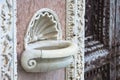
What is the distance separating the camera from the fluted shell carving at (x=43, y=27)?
1.52m

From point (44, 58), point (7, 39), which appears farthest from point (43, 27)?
point (7, 39)

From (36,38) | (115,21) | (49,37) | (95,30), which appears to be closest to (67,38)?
(49,37)

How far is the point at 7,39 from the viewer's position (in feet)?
4.05

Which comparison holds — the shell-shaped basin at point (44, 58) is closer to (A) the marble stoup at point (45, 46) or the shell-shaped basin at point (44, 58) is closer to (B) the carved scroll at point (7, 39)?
(A) the marble stoup at point (45, 46)

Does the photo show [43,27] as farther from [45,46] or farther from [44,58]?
[44,58]

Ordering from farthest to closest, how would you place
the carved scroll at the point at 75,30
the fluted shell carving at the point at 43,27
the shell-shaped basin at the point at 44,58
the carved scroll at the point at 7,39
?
the carved scroll at the point at 75,30
the fluted shell carving at the point at 43,27
the shell-shaped basin at the point at 44,58
the carved scroll at the point at 7,39

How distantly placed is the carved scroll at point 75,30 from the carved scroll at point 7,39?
1.92 feet

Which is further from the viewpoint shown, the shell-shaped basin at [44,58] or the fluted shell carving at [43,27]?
the fluted shell carving at [43,27]

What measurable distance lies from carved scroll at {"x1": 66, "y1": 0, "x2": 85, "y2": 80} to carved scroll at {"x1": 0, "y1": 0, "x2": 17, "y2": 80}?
23.0 inches

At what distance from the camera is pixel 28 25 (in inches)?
58.3

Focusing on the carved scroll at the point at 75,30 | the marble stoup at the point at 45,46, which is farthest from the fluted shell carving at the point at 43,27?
the carved scroll at the point at 75,30

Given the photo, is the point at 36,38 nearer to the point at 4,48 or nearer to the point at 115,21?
the point at 4,48

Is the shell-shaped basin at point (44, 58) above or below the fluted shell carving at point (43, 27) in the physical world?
below

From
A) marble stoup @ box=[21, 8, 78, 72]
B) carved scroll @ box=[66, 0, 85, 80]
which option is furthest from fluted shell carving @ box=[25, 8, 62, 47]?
carved scroll @ box=[66, 0, 85, 80]
